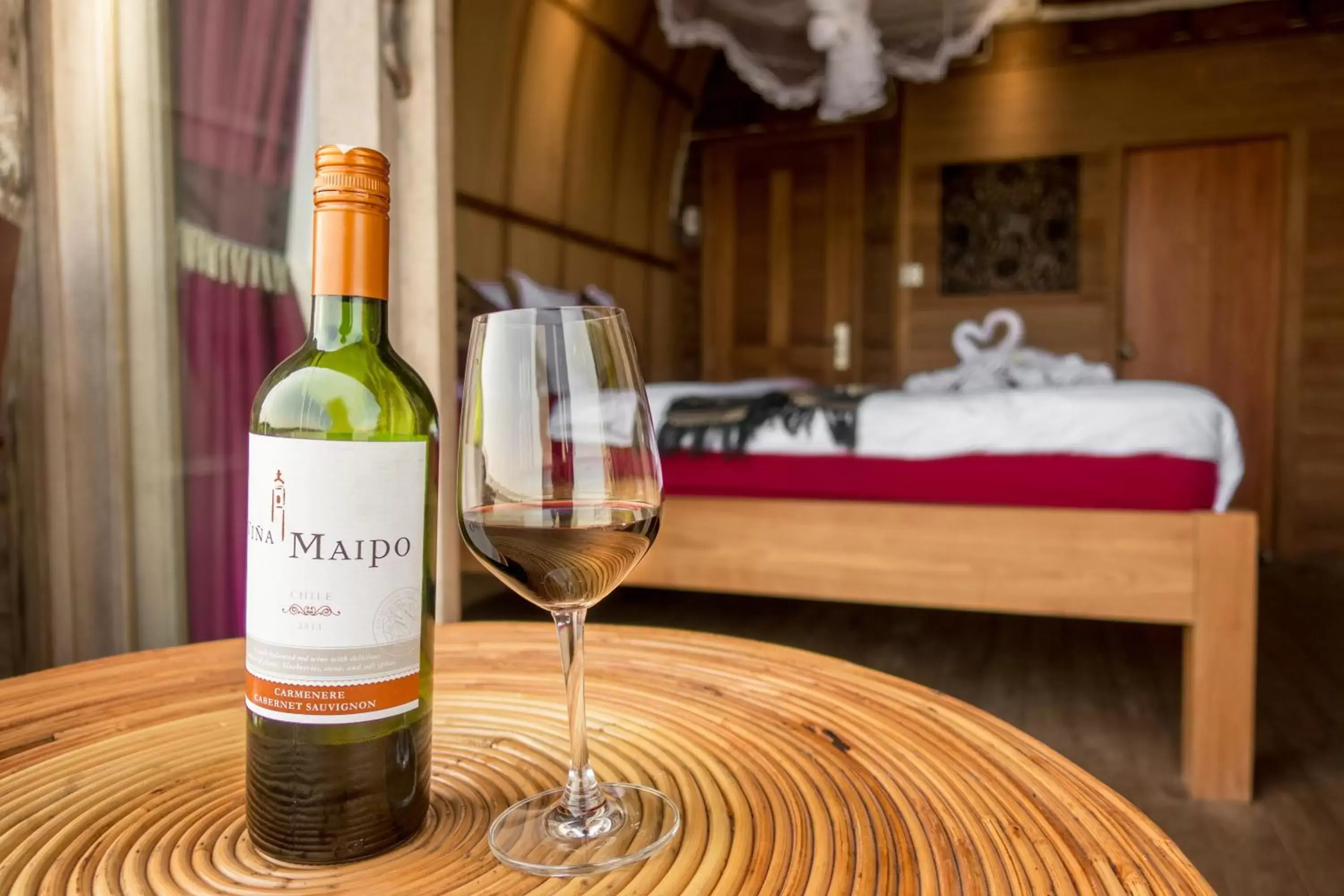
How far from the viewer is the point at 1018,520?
2164 millimetres

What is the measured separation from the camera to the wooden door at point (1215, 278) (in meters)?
5.04

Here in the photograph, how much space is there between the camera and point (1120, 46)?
518cm

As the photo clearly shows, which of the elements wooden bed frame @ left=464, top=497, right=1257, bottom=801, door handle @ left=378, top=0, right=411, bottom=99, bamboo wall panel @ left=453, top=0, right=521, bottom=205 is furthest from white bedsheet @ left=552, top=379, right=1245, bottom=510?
bamboo wall panel @ left=453, top=0, right=521, bottom=205

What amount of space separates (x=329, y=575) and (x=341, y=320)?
129 millimetres

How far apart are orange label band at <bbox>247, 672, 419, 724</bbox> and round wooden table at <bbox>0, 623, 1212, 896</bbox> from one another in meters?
0.07

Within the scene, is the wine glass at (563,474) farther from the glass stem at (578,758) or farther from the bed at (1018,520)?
the bed at (1018,520)

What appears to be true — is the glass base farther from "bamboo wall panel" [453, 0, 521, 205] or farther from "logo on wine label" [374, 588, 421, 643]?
"bamboo wall panel" [453, 0, 521, 205]

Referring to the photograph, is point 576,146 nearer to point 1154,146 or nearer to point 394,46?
point 394,46

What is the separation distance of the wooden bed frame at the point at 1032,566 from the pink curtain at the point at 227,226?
97cm

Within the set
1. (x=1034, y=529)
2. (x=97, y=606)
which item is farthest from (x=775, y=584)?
(x=97, y=606)

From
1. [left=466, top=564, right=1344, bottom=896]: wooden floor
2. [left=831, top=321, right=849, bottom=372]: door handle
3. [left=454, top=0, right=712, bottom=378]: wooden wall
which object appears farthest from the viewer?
[left=831, top=321, right=849, bottom=372]: door handle

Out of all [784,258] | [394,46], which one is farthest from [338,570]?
[784,258]

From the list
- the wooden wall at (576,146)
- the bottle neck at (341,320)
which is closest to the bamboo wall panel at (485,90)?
the wooden wall at (576,146)

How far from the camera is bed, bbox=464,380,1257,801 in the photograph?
198cm
